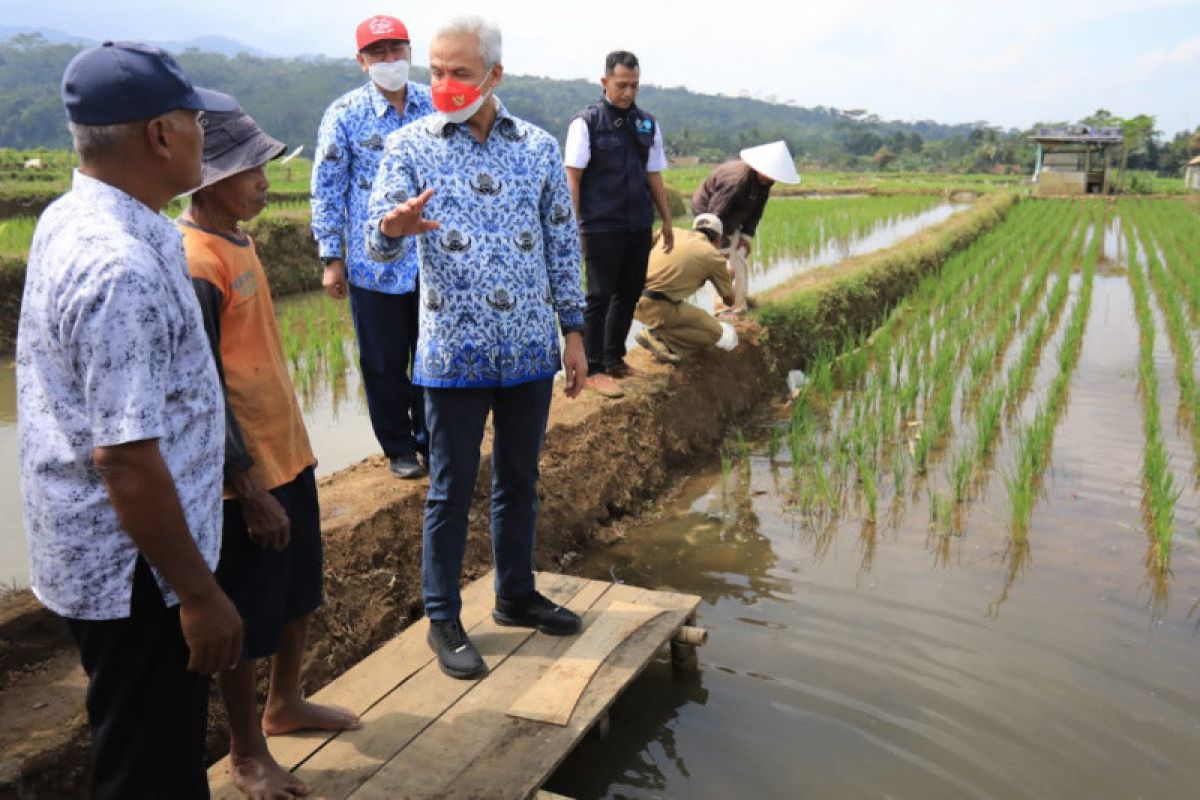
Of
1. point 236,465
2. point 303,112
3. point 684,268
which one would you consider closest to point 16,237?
point 684,268

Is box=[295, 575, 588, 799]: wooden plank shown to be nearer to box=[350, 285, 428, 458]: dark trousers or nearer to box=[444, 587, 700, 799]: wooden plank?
box=[444, 587, 700, 799]: wooden plank

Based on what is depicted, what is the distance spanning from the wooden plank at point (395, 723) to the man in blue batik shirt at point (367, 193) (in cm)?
105

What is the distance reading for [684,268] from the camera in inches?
194

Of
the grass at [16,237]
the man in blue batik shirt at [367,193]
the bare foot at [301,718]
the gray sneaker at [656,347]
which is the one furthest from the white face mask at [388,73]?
the grass at [16,237]

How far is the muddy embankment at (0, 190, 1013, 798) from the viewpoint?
212cm

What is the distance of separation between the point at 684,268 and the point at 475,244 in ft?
9.11

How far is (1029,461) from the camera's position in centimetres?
406

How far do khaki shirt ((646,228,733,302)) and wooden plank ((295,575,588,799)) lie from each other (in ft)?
8.78

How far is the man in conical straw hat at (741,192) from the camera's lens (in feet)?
18.1

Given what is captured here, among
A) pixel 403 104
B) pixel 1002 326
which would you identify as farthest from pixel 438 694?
pixel 1002 326

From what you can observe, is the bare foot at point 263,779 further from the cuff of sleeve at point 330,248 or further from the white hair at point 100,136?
the cuff of sleeve at point 330,248

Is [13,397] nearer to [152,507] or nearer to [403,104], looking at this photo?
[403,104]

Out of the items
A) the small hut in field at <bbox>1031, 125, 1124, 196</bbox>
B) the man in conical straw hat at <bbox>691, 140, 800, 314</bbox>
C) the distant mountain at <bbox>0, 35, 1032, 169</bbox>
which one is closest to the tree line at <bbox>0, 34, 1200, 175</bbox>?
the distant mountain at <bbox>0, 35, 1032, 169</bbox>

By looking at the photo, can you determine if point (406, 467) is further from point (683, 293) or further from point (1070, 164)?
point (1070, 164)
